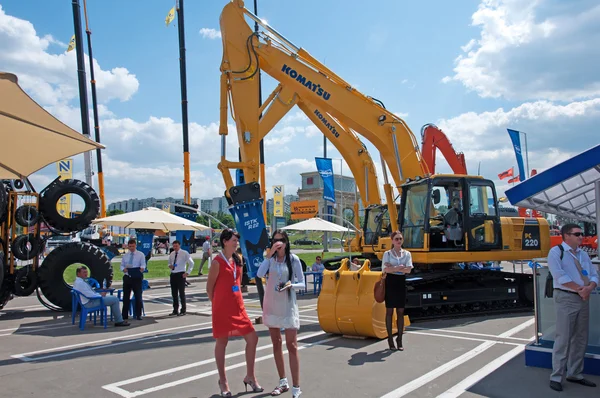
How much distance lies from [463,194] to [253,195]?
476 cm

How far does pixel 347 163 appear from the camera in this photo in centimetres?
1530

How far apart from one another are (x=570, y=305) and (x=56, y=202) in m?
11.6

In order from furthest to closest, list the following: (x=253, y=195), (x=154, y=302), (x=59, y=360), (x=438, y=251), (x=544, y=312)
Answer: (x=154, y=302), (x=438, y=251), (x=253, y=195), (x=59, y=360), (x=544, y=312)

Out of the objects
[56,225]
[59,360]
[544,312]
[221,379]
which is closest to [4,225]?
[56,225]

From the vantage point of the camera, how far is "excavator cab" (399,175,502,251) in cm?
1096

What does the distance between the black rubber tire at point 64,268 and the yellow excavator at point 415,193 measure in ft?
14.1

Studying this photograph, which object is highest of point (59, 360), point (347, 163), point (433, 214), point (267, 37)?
point (267, 37)

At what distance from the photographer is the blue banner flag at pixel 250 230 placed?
949 cm

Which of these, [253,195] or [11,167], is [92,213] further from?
[11,167]

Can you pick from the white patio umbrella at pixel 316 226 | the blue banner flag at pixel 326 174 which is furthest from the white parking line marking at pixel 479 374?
the blue banner flag at pixel 326 174

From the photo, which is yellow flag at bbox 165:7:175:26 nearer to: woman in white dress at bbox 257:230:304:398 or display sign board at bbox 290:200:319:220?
woman in white dress at bbox 257:230:304:398

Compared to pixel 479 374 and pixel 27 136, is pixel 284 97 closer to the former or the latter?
pixel 27 136

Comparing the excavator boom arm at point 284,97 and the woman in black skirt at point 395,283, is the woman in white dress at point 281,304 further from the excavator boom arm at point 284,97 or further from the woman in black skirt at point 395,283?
the excavator boom arm at point 284,97

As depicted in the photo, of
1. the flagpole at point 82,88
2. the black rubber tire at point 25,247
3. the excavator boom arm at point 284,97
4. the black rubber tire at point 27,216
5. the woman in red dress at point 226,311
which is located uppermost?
the flagpole at point 82,88
